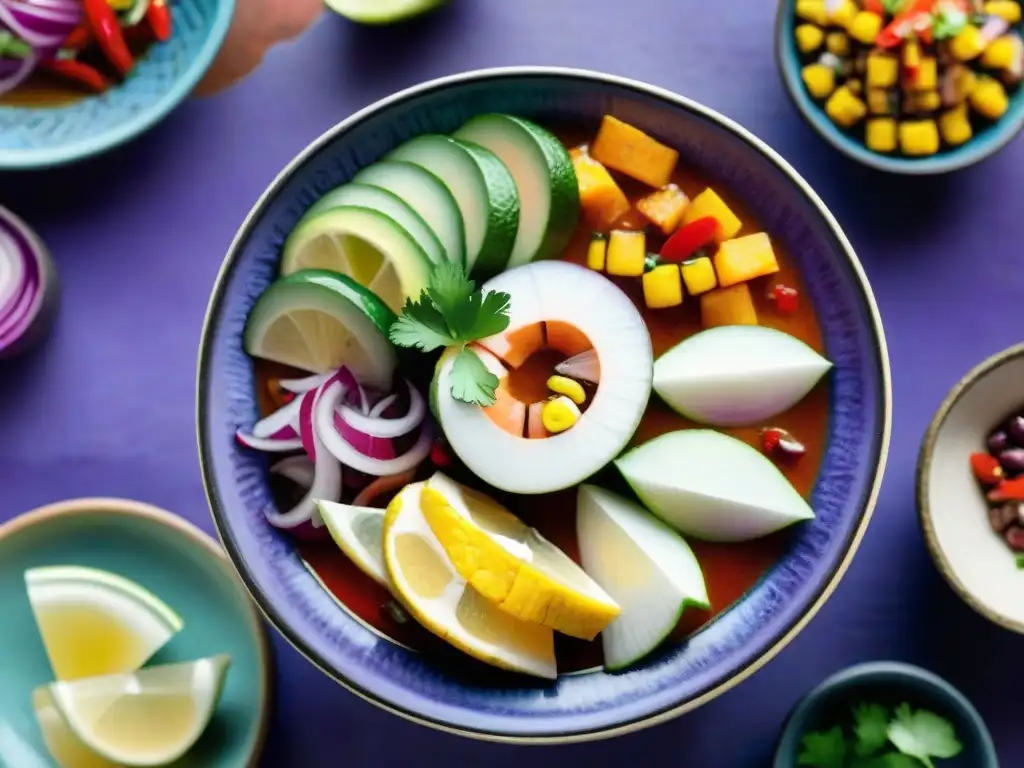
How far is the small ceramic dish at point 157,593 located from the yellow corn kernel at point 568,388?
1.97ft

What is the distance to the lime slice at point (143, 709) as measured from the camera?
174 cm

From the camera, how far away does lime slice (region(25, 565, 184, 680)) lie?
1765 millimetres

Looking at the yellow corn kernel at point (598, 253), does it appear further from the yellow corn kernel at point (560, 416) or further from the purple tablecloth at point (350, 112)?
the purple tablecloth at point (350, 112)

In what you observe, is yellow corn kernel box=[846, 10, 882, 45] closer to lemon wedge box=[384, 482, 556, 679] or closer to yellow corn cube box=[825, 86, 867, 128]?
yellow corn cube box=[825, 86, 867, 128]

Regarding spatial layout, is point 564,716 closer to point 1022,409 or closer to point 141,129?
point 1022,409

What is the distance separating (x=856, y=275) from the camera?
1615mm

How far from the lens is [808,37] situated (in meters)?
1.85

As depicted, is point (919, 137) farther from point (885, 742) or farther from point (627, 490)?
point (885, 742)

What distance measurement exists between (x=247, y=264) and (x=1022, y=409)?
1.25m

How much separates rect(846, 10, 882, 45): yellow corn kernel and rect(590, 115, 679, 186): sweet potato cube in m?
0.39

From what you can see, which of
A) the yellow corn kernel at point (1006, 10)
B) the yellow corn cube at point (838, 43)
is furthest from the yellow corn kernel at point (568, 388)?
the yellow corn kernel at point (1006, 10)

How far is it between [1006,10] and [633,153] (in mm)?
685

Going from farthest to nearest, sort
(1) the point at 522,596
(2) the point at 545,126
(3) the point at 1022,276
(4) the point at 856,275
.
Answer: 1. (3) the point at 1022,276
2. (2) the point at 545,126
3. (4) the point at 856,275
4. (1) the point at 522,596

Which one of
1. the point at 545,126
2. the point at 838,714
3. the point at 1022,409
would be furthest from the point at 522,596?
the point at 1022,409
